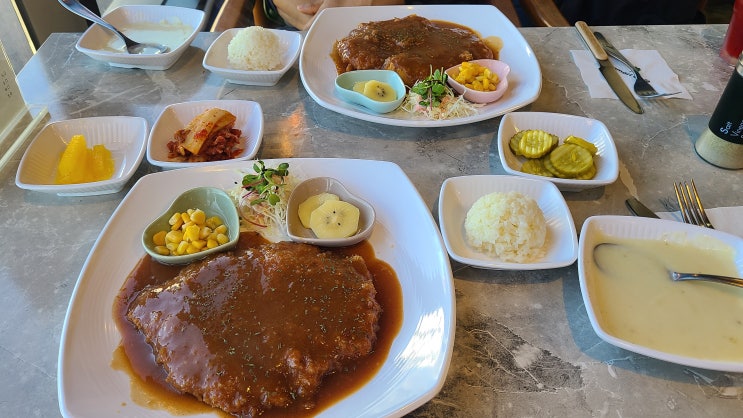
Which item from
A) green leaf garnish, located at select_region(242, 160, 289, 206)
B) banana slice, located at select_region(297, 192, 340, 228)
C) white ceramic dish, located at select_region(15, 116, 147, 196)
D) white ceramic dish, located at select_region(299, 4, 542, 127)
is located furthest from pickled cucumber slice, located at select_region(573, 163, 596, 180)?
white ceramic dish, located at select_region(15, 116, 147, 196)

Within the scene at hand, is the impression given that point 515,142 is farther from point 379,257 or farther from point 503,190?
point 379,257

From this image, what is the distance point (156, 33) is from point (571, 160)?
2.87 metres

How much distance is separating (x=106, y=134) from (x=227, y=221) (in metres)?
1.00

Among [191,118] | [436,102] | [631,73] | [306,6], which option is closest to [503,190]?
[436,102]

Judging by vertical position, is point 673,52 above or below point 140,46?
below

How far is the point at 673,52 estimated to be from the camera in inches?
137

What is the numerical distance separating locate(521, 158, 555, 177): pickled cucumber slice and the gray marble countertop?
14 cm

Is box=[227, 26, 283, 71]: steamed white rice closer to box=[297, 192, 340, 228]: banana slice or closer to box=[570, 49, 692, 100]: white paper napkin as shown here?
box=[297, 192, 340, 228]: banana slice

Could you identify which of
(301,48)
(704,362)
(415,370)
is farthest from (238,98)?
(704,362)

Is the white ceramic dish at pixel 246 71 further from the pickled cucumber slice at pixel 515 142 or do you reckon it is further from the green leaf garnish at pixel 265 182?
the pickled cucumber slice at pixel 515 142

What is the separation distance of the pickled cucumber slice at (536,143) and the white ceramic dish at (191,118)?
4.45 feet

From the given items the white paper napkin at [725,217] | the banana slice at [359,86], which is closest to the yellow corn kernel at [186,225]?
the banana slice at [359,86]

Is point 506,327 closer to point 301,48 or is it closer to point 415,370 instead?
point 415,370

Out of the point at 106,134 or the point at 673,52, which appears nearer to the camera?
the point at 106,134
